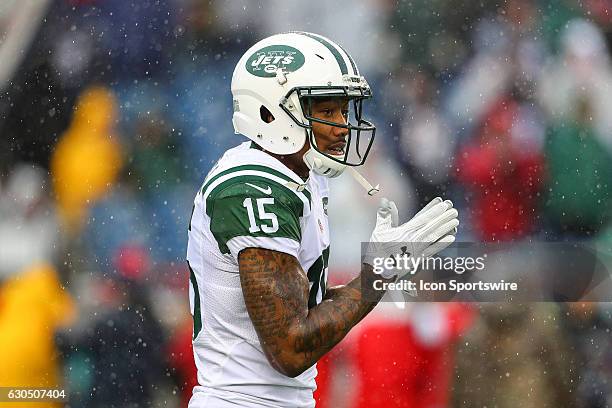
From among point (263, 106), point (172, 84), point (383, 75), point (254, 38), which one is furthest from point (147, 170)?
point (263, 106)

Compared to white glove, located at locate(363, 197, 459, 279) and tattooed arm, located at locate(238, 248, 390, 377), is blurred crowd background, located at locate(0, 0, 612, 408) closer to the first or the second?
white glove, located at locate(363, 197, 459, 279)

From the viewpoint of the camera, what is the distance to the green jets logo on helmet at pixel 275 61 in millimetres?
2801

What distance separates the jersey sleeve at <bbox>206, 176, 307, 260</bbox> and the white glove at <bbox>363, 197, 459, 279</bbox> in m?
0.22

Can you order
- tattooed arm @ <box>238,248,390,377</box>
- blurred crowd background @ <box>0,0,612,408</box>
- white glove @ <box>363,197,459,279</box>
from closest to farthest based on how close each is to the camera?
tattooed arm @ <box>238,248,390,377</box> → white glove @ <box>363,197,459,279</box> → blurred crowd background @ <box>0,0,612,408</box>

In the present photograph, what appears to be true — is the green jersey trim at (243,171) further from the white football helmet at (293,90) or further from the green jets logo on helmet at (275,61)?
the green jets logo on helmet at (275,61)

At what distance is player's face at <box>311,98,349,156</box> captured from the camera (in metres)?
2.80

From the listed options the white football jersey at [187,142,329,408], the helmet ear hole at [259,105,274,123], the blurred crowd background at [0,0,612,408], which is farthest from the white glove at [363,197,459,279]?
the blurred crowd background at [0,0,612,408]

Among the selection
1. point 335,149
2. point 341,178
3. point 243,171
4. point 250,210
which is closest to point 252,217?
point 250,210

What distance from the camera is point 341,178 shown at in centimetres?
466

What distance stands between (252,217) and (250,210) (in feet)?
0.07

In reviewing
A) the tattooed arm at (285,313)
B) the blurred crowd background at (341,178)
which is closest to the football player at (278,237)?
the tattooed arm at (285,313)

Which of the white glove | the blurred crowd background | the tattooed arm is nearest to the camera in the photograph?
the tattooed arm

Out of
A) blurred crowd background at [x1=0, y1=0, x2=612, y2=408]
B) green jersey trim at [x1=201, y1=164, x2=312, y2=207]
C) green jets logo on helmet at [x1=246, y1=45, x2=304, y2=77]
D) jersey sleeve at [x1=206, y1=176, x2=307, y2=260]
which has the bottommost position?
blurred crowd background at [x1=0, y1=0, x2=612, y2=408]

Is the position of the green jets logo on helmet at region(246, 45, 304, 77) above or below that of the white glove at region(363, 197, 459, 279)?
above
